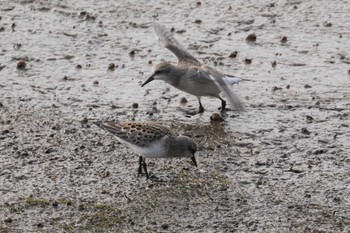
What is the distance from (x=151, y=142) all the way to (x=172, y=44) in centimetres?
303

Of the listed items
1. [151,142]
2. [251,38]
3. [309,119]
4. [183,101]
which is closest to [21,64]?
[183,101]

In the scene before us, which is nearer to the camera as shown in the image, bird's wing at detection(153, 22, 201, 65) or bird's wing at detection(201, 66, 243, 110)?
bird's wing at detection(201, 66, 243, 110)

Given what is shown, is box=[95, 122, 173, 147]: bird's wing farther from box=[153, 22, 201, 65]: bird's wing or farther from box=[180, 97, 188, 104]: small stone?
box=[153, 22, 201, 65]: bird's wing

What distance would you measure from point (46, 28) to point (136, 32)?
1.28m

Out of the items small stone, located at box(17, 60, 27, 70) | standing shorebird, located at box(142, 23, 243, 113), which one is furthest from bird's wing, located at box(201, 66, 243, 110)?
small stone, located at box(17, 60, 27, 70)

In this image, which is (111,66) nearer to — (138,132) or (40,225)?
(138,132)

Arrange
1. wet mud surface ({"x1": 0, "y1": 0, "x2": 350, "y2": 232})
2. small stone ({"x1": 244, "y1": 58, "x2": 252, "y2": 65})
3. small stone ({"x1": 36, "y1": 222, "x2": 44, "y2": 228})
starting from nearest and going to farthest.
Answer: small stone ({"x1": 36, "y1": 222, "x2": 44, "y2": 228}) → wet mud surface ({"x1": 0, "y1": 0, "x2": 350, "y2": 232}) → small stone ({"x1": 244, "y1": 58, "x2": 252, "y2": 65})

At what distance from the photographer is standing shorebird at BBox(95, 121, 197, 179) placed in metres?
8.89

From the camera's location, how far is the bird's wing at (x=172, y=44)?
1138cm

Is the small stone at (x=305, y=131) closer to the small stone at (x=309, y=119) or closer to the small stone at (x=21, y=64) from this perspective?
the small stone at (x=309, y=119)

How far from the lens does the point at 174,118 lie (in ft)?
34.4

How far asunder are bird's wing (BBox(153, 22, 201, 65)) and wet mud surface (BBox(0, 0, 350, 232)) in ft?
1.19

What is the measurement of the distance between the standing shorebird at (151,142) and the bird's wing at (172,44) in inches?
92.3

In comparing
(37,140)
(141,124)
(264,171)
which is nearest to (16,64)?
(37,140)
